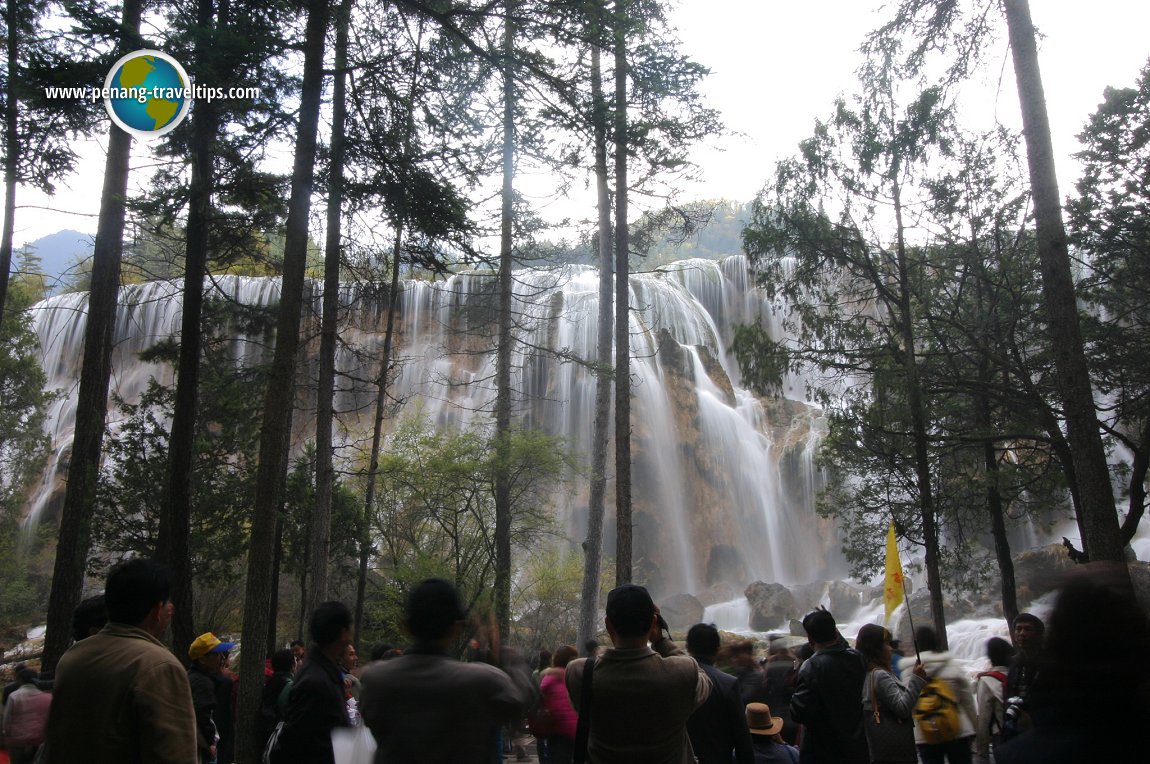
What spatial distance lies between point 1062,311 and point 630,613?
7451 mm

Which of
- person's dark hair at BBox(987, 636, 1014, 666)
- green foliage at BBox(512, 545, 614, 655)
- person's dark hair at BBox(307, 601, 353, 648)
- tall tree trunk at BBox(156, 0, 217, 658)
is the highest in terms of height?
tall tree trunk at BBox(156, 0, 217, 658)

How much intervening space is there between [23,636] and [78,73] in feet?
76.9

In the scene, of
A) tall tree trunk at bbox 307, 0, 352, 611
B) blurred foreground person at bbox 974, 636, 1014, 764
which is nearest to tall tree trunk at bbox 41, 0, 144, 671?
tall tree trunk at bbox 307, 0, 352, 611

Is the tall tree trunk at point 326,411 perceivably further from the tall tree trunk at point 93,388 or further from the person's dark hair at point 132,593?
the person's dark hair at point 132,593

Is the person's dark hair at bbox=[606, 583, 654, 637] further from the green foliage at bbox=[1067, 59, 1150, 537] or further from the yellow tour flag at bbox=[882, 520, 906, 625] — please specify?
the green foliage at bbox=[1067, 59, 1150, 537]

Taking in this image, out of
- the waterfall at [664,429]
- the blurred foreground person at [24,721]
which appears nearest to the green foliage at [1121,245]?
the blurred foreground person at [24,721]

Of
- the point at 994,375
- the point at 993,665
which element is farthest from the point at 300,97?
the point at 994,375

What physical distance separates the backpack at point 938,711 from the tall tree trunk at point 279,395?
20.6 ft

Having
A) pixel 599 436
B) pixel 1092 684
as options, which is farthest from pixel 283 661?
pixel 599 436

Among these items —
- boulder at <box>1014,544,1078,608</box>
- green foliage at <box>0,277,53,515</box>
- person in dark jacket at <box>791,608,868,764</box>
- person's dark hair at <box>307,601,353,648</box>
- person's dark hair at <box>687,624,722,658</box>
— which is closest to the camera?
person's dark hair at <box>307,601,353,648</box>

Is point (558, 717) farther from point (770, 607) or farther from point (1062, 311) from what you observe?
point (770, 607)

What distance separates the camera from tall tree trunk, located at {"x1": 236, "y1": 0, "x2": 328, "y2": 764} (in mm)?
8359

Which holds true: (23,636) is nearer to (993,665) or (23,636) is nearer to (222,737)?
(222,737)

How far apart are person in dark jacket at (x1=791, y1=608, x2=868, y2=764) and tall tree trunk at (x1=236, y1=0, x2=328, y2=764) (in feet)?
19.2
